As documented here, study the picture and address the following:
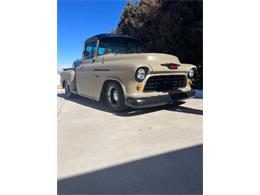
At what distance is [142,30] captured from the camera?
9672mm

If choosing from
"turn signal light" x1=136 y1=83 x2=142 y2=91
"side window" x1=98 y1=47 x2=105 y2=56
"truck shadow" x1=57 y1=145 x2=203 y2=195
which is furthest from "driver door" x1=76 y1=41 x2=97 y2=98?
"truck shadow" x1=57 y1=145 x2=203 y2=195

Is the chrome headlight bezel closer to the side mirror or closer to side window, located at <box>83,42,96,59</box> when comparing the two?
side window, located at <box>83,42,96,59</box>

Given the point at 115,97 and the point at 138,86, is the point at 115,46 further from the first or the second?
the point at 138,86

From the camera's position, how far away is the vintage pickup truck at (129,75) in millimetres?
3802

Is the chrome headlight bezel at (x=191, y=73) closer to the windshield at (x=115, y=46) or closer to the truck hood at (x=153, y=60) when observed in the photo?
the truck hood at (x=153, y=60)

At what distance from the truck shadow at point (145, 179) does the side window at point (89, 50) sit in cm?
391

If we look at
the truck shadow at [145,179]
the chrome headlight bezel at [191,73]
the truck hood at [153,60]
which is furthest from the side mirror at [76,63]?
the truck shadow at [145,179]

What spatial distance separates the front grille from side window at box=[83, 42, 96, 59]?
2.16m

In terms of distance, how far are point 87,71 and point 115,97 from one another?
1323 millimetres

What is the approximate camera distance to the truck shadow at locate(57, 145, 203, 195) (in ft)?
5.74

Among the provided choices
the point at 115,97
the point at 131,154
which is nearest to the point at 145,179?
the point at 131,154
